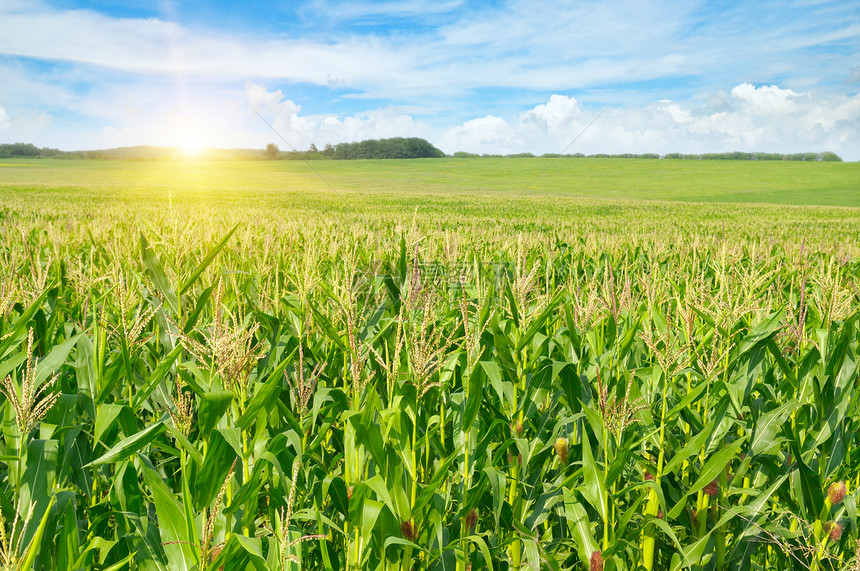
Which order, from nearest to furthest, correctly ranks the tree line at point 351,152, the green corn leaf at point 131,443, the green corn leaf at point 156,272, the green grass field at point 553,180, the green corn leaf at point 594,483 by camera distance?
the green corn leaf at point 131,443 → the green corn leaf at point 594,483 → the green corn leaf at point 156,272 → the tree line at point 351,152 → the green grass field at point 553,180

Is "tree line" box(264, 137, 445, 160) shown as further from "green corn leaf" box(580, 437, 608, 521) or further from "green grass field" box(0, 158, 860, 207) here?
"green grass field" box(0, 158, 860, 207)

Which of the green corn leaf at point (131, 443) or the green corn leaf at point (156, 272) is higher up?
the green corn leaf at point (156, 272)

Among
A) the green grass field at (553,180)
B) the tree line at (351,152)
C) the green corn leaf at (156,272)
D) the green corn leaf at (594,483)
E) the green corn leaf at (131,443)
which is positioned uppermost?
the green grass field at (553,180)

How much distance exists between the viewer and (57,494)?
1.78 m

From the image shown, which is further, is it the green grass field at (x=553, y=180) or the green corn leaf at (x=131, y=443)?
the green grass field at (x=553, y=180)

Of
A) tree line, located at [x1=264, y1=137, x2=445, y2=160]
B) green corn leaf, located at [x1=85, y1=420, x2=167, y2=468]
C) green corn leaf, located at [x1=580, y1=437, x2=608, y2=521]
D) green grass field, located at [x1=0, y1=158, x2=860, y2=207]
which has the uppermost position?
green grass field, located at [x1=0, y1=158, x2=860, y2=207]

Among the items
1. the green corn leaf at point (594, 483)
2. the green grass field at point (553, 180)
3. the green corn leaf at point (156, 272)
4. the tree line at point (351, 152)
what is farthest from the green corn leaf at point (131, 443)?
Answer: the green grass field at point (553, 180)

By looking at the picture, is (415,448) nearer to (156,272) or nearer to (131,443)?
(131,443)

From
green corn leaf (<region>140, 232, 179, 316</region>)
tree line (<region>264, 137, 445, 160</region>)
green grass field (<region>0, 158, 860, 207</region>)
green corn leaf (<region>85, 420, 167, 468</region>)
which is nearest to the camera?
green corn leaf (<region>85, 420, 167, 468</region>)

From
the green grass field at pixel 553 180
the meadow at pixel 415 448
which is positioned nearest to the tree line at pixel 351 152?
the meadow at pixel 415 448

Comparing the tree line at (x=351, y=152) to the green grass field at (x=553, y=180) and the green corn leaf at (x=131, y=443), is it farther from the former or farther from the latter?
the green grass field at (x=553, y=180)

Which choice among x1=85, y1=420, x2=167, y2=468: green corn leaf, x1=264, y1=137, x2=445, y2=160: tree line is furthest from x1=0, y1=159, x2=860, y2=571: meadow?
x1=264, y1=137, x2=445, y2=160: tree line

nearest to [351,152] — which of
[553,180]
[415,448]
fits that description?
[415,448]

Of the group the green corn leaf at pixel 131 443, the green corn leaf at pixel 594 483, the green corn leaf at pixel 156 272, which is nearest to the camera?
the green corn leaf at pixel 131 443
